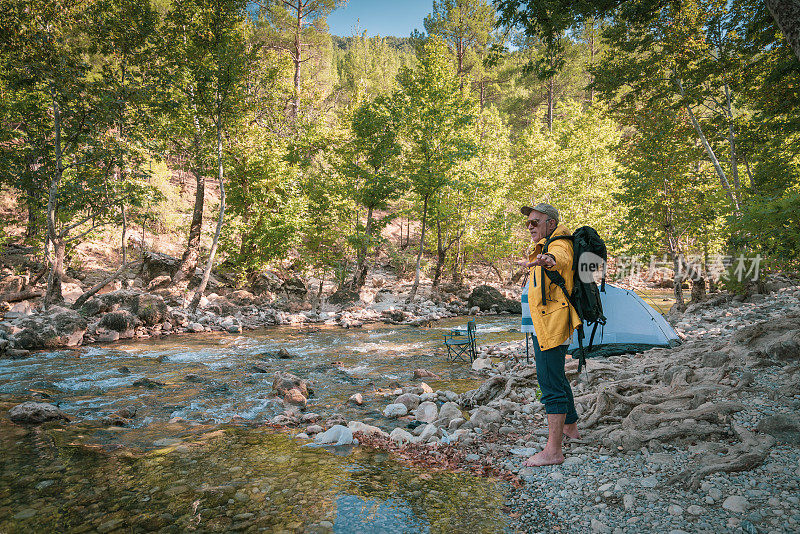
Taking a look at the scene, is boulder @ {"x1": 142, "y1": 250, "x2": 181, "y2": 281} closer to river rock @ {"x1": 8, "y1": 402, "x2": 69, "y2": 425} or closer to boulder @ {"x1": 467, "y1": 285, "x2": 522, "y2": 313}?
river rock @ {"x1": 8, "y1": 402, "x2": 69, "y2": 425}

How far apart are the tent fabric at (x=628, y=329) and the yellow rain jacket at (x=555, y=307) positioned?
16.4 feet

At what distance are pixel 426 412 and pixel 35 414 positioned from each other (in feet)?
17.0

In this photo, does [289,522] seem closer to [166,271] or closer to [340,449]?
[340,449]

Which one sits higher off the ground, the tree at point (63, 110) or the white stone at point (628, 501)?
the tree at point (63, 110)

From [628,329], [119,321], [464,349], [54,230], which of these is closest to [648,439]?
[628,329]

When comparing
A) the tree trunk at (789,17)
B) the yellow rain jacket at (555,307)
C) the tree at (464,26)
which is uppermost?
the tree at (464,26)

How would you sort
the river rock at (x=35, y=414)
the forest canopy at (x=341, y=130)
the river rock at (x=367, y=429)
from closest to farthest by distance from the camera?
the river rock at (x=367, y=429)
the river rock at (x=35, y=414)
the forest canopy at (x=341, y=130)

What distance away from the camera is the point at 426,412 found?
5559mm

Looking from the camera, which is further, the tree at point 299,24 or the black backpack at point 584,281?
the tree at point 299,24

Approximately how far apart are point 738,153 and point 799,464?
48.9ft

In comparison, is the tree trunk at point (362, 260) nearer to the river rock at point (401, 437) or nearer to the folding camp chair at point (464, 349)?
the folding camp chair at point (464, 349)

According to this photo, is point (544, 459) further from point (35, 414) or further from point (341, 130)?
point (341, 130)

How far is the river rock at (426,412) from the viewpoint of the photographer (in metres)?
5.46

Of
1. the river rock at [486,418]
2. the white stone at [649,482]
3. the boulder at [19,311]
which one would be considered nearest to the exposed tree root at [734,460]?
the white stone at [649,482]
